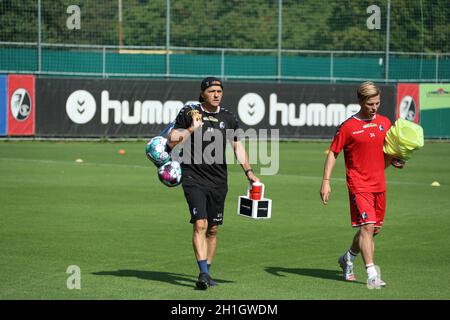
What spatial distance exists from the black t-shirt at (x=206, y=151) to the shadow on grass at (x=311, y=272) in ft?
4.81

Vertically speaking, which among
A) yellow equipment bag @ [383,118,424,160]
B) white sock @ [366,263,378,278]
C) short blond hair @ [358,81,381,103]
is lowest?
white sock @ [366,263,378,278]

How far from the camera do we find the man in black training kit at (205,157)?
379 inches

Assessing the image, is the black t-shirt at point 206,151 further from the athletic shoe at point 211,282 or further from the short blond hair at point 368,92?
the short blond hair at point 368,92

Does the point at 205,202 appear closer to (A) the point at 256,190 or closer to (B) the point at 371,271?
(A) the point at 256,190

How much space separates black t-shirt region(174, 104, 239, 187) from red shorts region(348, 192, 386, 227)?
146cm

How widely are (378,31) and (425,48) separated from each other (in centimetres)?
212

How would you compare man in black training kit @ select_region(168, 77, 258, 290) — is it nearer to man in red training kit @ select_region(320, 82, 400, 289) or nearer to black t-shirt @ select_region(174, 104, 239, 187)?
black t-shirt @ select_region(174, 104, 239, 187)

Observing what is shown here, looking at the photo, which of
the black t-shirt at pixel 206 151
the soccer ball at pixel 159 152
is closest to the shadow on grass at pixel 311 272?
the black t-shirt at pixel 206 151

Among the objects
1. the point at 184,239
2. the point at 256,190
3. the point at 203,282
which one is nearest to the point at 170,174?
the point at 256,190

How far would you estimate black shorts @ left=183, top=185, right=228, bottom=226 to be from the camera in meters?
9.63

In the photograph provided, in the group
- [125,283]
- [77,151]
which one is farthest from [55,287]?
[77,151]

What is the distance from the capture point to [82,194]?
17.8m

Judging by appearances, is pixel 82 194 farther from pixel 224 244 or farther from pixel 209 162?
pixel 209 162

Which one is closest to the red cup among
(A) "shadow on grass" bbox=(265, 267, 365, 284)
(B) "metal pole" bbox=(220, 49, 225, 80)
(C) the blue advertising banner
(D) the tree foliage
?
(A) "shadow on grass" bbox=(265, 267, 365, 284)
